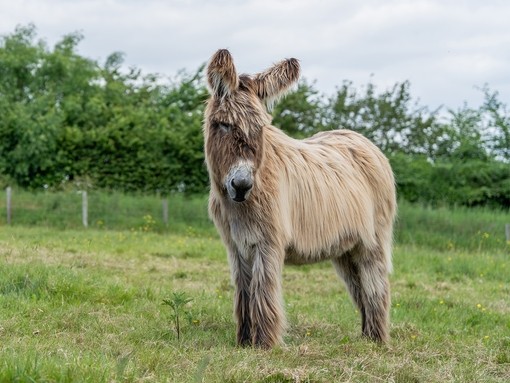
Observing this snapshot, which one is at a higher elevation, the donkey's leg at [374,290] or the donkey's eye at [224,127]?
the donkey's eye at [224,127]

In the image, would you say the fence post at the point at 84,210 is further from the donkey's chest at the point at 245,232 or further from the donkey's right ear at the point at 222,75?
the donkey's right ear at the point at 222,75

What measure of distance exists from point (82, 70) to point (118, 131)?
7.97 meters

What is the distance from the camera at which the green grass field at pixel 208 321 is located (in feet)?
15.0

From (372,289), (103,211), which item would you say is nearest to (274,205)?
(372,289)

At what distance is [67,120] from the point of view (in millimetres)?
26859

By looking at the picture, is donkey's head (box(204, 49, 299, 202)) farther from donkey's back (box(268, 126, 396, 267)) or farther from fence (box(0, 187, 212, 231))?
fence (box(0, 187, 212, 231))

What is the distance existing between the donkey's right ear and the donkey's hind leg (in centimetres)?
208

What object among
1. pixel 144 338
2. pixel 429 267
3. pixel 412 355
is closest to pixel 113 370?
pixel 144 338

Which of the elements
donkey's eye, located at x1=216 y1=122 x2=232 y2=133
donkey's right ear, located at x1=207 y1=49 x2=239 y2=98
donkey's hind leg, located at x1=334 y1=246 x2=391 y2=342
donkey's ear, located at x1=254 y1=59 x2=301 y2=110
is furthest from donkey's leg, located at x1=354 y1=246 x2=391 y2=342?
donkey's right ear, located at x1=207 y1=49 x2=239 y2=98

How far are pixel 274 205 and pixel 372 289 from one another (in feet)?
5.28

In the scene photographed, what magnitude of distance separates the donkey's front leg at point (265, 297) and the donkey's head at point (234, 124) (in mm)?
551

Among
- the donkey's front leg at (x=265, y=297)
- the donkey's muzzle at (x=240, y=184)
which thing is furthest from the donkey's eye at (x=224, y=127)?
the donkey's front leg at (x=265, y=297)

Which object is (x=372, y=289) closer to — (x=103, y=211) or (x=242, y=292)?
(x=242, y=292)

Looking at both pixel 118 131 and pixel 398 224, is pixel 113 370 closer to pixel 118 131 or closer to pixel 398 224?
pixel 398 224
